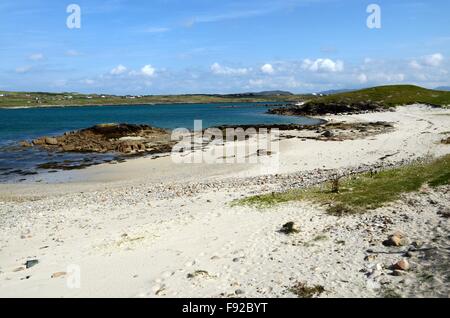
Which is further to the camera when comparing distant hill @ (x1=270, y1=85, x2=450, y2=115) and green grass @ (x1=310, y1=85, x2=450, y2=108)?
distant hill @ (x1=270, y1=85, x2=450, y2=115)

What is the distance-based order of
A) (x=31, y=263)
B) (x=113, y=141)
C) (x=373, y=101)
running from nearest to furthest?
(x=31, y=263) → (x=113, y=141) → (x=373, y=101)

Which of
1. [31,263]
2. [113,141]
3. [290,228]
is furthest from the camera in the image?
[113,141]

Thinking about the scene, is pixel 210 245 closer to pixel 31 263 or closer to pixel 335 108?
pixel 31 263

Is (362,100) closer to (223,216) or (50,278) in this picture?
(223,216)

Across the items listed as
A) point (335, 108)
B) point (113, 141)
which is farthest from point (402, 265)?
Result: point (335, 108)

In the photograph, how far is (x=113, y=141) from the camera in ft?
186

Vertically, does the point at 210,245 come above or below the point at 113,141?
below

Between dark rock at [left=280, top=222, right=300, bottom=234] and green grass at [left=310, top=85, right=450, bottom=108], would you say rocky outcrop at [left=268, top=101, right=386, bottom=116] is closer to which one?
green grass at [left=310, top=85, right=450, bottom=108]

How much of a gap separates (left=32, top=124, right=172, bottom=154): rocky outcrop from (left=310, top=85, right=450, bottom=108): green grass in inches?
2256

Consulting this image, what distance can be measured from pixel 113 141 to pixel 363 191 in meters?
42.4

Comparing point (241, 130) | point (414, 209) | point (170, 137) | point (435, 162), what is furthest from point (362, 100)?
point (414, 209)

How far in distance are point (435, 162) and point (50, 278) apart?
74.5 ft

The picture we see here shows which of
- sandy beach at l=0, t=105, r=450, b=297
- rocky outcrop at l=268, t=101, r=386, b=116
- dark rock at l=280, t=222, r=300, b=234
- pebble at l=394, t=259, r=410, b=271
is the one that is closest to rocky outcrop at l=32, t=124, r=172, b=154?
sandy beach at l=0, t=105, r=450, b=297

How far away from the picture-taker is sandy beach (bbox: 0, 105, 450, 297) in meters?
11.2
